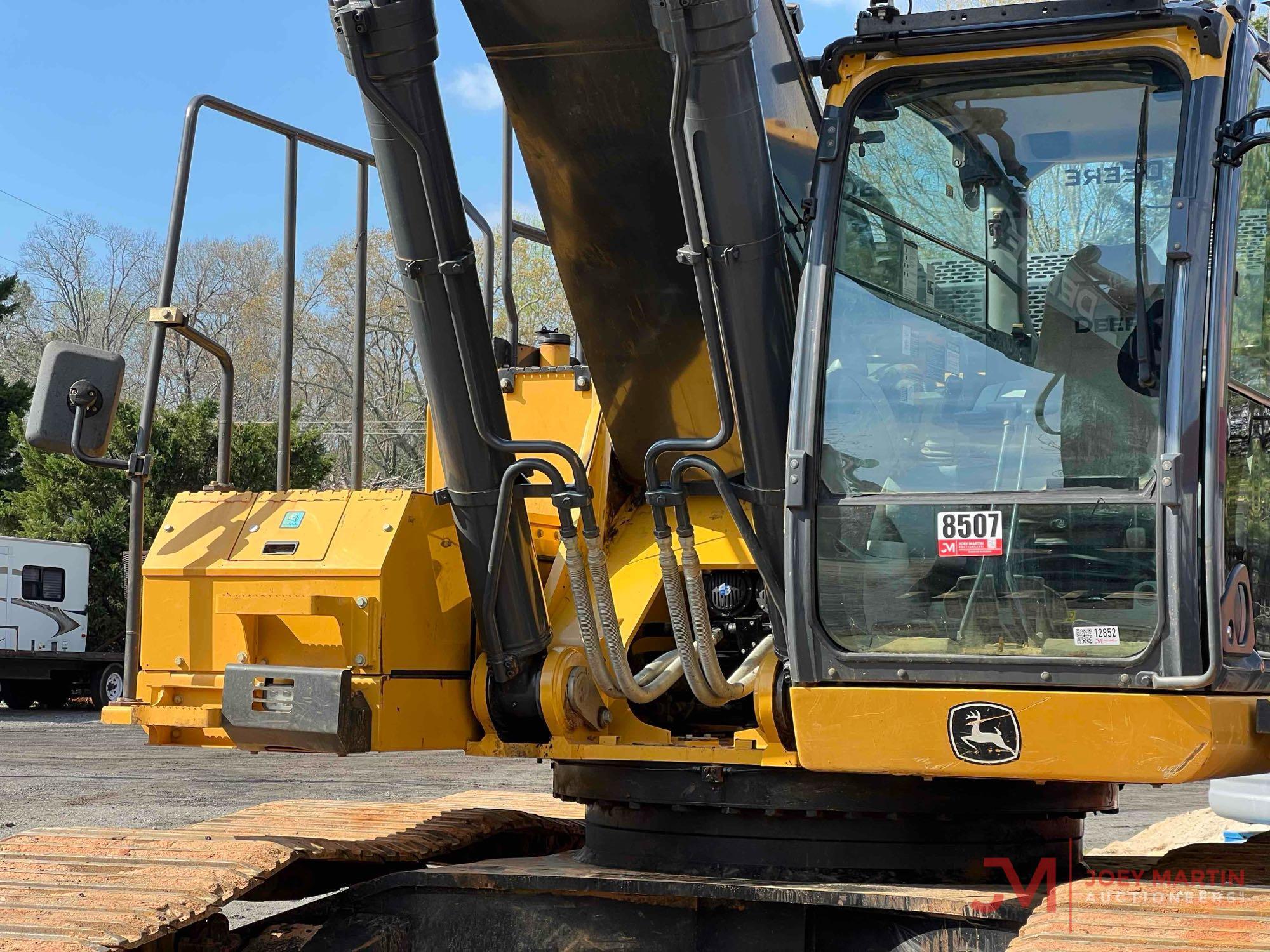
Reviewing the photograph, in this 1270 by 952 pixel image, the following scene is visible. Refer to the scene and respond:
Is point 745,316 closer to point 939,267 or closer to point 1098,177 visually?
point 939,267

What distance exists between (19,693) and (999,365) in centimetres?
2562

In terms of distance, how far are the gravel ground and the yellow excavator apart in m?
7.42

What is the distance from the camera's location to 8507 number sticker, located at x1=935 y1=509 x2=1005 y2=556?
395 cm

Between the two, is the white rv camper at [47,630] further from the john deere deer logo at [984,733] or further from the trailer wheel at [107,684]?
the john deere deer logo at [984,733]

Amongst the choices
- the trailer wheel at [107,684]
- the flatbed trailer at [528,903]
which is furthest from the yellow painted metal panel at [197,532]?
the trailer wheel at [107,684]

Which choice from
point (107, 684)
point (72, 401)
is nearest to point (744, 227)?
point (72, 401)

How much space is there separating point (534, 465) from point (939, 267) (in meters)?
1.31

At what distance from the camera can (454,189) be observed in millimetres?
4531

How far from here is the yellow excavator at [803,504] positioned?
153 inches

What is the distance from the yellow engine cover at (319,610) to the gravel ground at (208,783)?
7.43 meters

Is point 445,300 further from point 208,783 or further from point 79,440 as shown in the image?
point 208,783

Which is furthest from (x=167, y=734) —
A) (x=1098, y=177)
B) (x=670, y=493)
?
(x=1098, y=177)

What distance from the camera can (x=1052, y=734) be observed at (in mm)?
3854

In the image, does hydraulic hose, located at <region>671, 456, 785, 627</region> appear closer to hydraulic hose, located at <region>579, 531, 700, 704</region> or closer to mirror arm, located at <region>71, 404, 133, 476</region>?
hydraulic hose, located at <region>579, 531, 700, 704</region>
